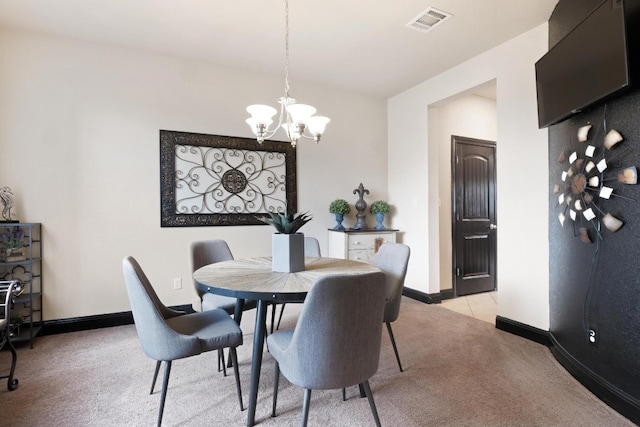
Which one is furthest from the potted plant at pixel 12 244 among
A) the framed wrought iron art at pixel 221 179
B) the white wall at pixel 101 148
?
the framed wrought iron art at pixel 221 179

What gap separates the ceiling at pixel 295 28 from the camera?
254cm

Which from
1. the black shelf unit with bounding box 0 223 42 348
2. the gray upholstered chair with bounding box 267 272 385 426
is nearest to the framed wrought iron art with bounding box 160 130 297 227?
the black shelf unit with bounding box 0 223 42 348

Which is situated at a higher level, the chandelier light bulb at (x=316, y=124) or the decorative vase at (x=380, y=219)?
the chandelier light bulb at (x=316, y=124)

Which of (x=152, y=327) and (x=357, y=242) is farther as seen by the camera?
(x=357, y=242)

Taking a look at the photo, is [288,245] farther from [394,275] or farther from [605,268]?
[605,268]

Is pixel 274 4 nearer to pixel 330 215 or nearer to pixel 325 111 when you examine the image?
pixel 325 111

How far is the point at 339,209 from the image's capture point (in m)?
4.06

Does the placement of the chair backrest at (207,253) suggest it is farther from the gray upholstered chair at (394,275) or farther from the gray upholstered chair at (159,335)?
the gray upholstered chair at (394,275)

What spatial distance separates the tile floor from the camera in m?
3.59

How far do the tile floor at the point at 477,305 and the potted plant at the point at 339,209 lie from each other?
158cm

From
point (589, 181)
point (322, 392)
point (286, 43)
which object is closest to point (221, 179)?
point (286, 43)

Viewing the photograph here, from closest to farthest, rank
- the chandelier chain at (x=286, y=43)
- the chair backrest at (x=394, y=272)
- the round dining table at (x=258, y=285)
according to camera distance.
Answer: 1. the round dining table at (x=258, y=285)
2. the chair backrest at (x=394, y=272)
3. the chandelier chain at (x=286, y=43)

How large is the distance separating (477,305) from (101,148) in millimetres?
4396

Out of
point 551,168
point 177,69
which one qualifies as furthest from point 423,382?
point 177,69
